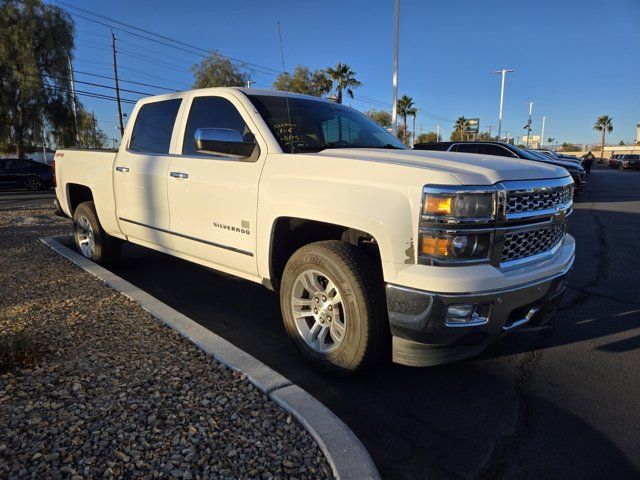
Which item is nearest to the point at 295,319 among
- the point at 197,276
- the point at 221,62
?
the point at 197,276

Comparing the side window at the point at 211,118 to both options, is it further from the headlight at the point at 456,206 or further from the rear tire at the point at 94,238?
the rear tire at the point at 94,238

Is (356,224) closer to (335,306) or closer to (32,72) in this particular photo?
(335,306)

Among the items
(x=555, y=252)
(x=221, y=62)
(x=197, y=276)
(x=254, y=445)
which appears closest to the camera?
(x=254, y=445)

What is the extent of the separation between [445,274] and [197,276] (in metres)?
3.90

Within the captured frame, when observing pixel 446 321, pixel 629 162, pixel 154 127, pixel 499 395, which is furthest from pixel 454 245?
pixel 629 162

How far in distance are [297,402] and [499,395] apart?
1365 mm

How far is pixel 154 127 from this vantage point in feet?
15.6

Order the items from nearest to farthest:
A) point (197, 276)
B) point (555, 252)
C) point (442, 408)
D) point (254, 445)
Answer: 1. point (254, 445)
2. point (442, 408)
3. point (555, 252)
4. point (197, 276)

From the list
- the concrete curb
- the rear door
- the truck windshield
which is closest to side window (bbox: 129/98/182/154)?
the rear door

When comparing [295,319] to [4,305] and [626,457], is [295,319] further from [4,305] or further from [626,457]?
[4,305]

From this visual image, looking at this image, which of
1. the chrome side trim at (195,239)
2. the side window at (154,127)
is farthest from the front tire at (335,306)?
the side window at (154,127)

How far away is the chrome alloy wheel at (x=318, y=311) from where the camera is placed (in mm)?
3016

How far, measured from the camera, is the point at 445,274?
2.44 metres

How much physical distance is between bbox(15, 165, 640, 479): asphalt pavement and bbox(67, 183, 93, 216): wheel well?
2305mm
